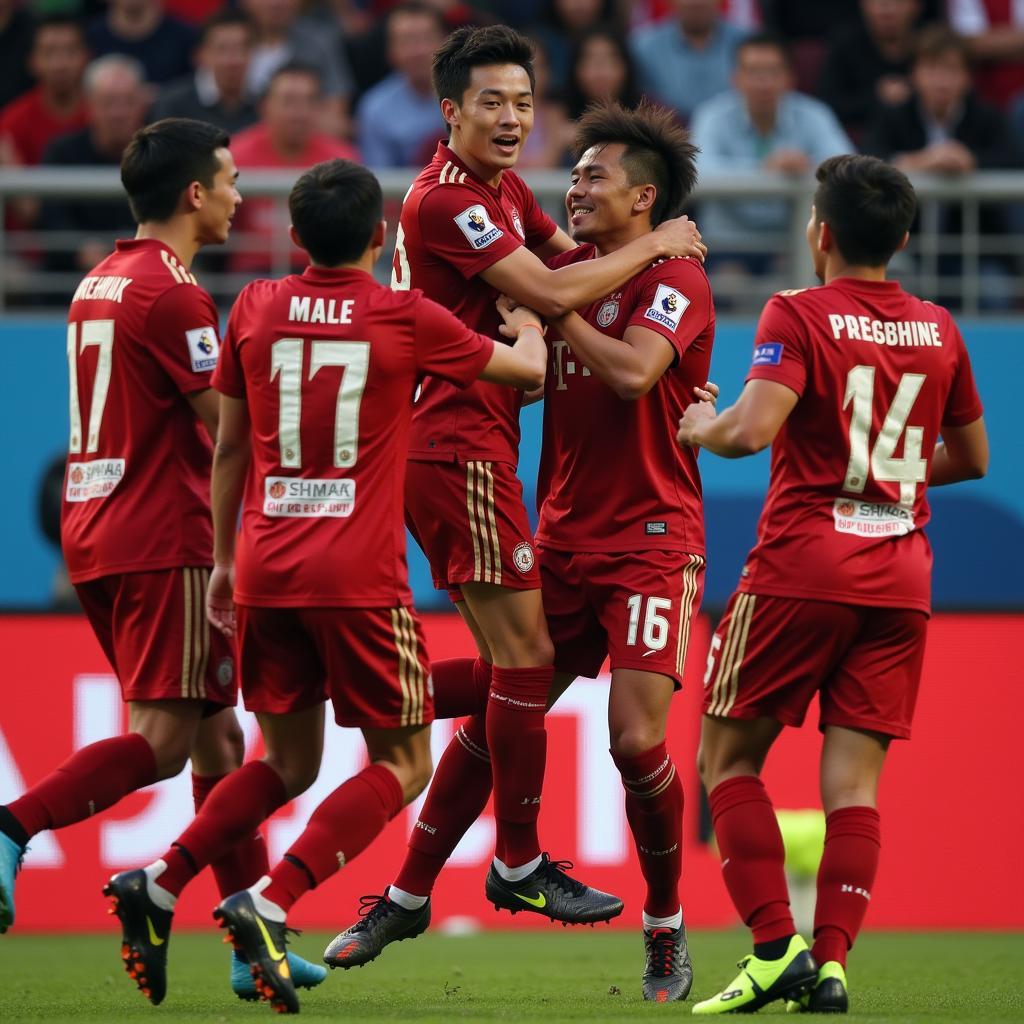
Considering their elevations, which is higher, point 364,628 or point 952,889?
point 364,628

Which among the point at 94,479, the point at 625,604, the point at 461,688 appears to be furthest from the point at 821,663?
the point at 94,479

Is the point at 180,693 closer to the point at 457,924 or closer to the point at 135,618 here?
the point at 135,618

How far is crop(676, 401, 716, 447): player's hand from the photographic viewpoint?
17.8 feet

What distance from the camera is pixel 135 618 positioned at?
5.71 m

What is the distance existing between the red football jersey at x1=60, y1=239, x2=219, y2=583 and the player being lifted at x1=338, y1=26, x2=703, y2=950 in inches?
26.7

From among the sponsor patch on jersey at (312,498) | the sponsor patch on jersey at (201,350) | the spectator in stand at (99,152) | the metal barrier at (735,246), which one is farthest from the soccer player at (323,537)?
the spectator in stand at (99,152)

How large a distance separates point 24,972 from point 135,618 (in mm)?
2006

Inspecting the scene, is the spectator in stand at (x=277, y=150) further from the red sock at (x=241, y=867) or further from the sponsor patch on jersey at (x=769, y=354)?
the sponsor patch on jersey at (x=769, y=354)

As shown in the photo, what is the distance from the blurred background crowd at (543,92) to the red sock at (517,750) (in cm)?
500

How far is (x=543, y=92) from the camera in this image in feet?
37.8

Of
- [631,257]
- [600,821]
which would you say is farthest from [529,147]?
[631,257]

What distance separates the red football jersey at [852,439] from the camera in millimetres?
5211

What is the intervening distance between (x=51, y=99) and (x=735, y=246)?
4.45 metres

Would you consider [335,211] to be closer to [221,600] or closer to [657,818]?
[221,600]
